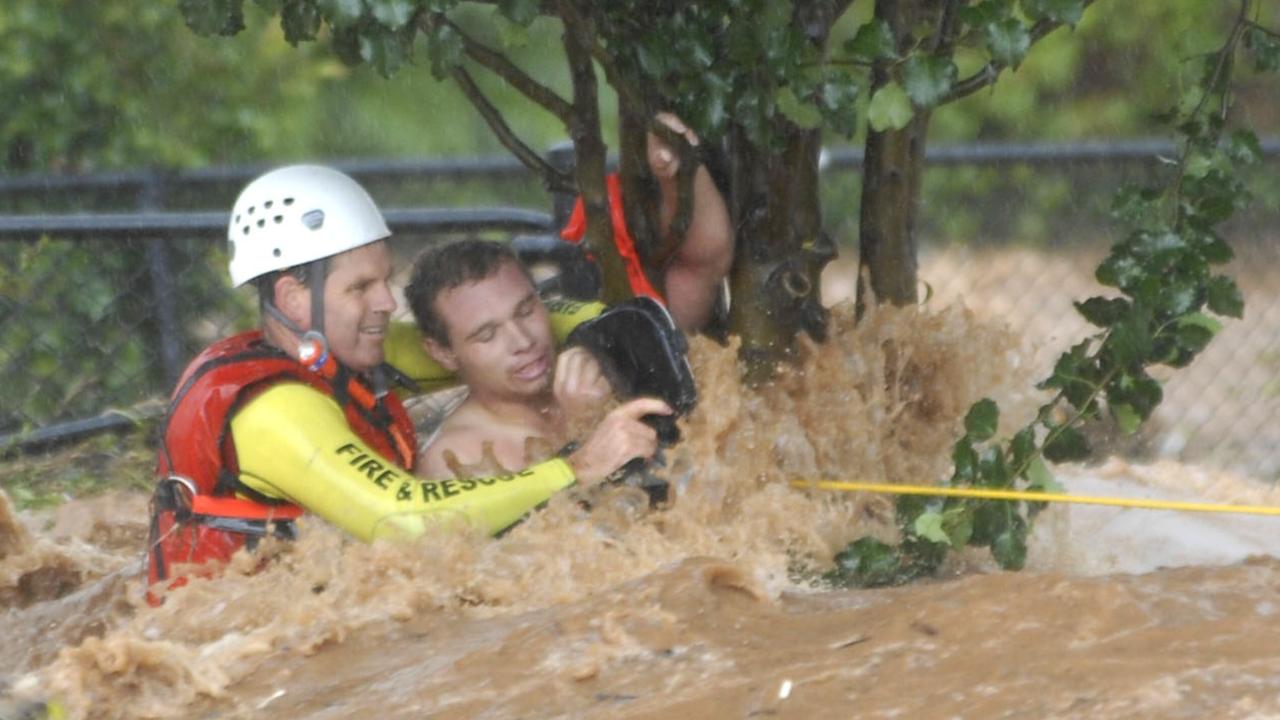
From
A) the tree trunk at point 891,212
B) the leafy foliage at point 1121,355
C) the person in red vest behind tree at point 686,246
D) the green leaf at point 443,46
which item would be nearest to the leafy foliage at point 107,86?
the person in red vest behind tree at point 686,246

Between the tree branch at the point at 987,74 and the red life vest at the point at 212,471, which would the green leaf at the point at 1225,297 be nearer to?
the tree branch at the point at 987,74

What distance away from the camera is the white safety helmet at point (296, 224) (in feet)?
14.5

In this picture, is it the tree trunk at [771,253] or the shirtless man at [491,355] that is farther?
the shirtless man at [491,355]

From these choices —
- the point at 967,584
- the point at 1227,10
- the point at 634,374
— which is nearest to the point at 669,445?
the point at 634,374

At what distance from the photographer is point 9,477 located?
6.61m

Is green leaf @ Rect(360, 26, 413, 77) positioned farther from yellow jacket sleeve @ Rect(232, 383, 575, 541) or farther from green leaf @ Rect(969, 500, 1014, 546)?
green leaf @ Rect(969, 500, 1014, 546)

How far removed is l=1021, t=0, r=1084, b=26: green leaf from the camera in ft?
11.5

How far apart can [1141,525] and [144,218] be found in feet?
10.5

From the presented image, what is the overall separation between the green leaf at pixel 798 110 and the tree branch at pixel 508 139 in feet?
2.46

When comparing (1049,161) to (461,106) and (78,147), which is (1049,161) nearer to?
(78,147)

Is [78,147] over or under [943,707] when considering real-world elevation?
over

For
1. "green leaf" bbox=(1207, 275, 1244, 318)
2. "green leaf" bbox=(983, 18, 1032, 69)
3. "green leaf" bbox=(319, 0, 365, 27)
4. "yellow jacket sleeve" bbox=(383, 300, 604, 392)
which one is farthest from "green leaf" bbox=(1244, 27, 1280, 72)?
"green leaf" bbox=(319, 0, 365, 27)

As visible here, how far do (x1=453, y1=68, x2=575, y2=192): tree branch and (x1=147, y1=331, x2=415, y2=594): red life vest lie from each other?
2.17 ft

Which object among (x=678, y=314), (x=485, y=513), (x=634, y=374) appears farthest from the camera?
(x=678, y=314)
